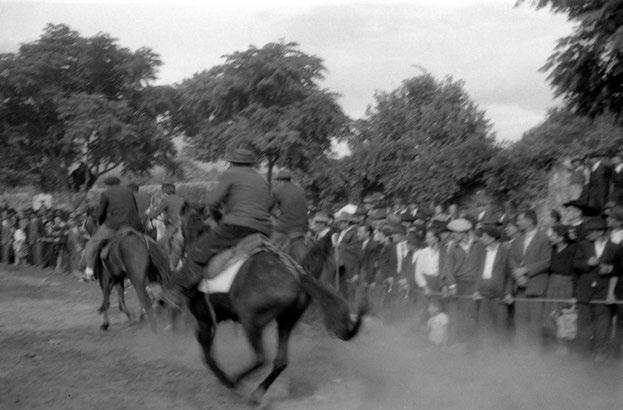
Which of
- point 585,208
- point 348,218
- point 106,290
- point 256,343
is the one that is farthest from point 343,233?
point 256,343

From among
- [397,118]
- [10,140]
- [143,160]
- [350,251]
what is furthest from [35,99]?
[350,251]

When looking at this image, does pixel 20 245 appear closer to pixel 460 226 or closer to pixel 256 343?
pixel 460 226

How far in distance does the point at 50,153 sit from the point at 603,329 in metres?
41.8

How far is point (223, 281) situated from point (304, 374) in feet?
5.82

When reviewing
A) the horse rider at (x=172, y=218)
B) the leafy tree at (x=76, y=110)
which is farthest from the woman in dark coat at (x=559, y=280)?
the leafy tree at (x=76, y=110)

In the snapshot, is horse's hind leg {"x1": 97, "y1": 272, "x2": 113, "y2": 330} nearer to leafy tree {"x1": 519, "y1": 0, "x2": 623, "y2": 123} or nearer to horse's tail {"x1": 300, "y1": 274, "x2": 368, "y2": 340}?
horse's tail {"x1": 300, "y1": 274, "x2": 368, "y2": 340}

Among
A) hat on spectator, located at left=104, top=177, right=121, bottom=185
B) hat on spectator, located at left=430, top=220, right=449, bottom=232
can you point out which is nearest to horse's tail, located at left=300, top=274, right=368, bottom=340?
hat on spectator, located at left=430, top=220, right=449, bottom=232

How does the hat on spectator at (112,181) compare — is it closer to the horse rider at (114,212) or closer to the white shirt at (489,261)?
the horse rider at (114,212)

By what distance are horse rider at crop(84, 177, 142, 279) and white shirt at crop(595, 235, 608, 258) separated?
6.48m

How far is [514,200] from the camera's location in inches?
781

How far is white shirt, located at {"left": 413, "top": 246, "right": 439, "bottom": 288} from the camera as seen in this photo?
1139 centimetres

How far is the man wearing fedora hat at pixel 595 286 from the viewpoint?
9398mm

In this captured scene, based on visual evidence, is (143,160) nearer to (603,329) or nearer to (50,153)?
(50,153)

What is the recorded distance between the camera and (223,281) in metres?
8.11
